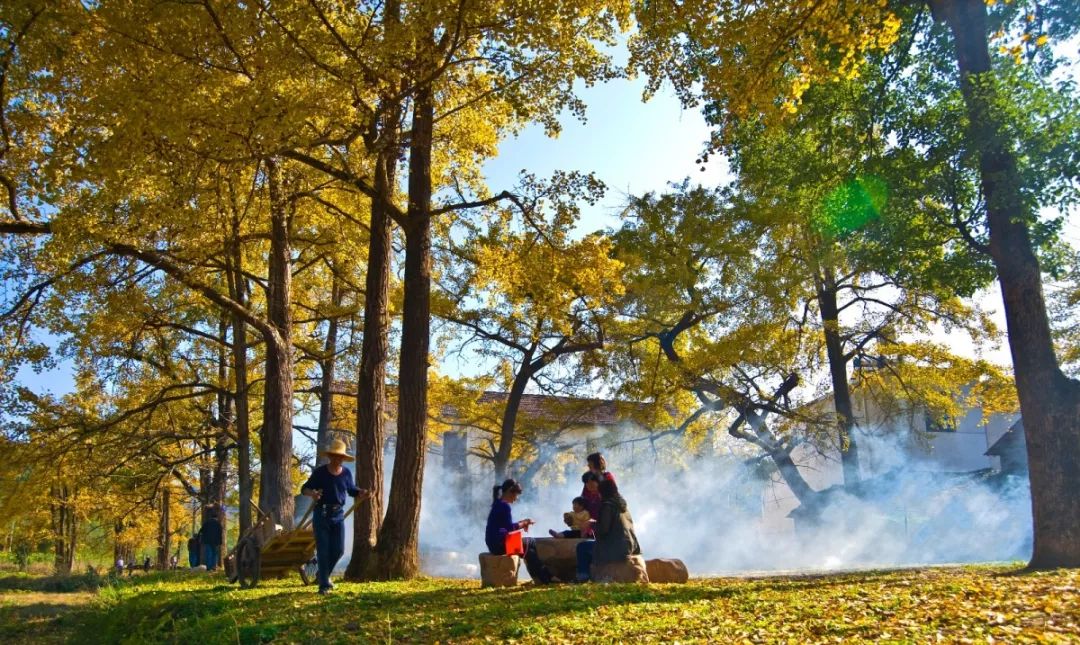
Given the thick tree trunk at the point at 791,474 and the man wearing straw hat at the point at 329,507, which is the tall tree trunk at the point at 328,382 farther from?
the man wearing straw hat at the point at 329,507

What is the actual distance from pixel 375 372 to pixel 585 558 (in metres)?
3.69

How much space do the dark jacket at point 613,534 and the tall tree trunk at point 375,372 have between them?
114 inches

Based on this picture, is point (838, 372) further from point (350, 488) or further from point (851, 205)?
point (350, 488)

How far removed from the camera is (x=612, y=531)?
876cm

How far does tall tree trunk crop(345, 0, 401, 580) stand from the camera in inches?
405

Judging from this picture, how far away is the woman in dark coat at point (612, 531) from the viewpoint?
872 cm

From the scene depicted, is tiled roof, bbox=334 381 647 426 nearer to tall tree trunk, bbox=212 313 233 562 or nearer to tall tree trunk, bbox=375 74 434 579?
tall tree trunk, bbox=212 313 233 562

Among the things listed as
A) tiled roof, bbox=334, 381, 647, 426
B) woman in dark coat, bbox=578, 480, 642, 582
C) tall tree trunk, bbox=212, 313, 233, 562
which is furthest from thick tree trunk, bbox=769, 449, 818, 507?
woman in dark coat, bbox=578, 480, 642, 582

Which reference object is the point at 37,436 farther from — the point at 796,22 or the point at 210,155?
the point at 796,22

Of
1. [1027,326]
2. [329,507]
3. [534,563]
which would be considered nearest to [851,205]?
[1027,326]

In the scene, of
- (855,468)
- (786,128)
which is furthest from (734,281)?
(786,128)

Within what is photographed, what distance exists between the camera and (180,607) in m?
7.25

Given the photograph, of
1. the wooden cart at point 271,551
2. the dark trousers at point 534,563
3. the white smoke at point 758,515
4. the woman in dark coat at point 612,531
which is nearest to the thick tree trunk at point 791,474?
the white smoke at point 758,515

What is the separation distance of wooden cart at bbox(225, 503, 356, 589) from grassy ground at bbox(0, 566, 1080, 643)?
180cm
